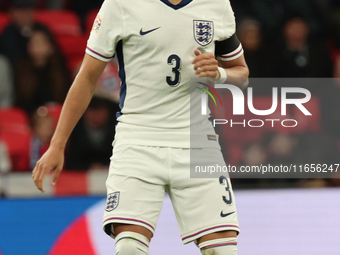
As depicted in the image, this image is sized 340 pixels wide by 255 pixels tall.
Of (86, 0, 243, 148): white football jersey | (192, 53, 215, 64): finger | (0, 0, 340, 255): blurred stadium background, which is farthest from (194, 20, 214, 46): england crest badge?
(0, 0, 340, 255): blurred stadium background

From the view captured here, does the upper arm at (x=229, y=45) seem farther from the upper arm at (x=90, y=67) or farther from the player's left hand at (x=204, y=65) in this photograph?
the upper arm at (x=90, y=67)

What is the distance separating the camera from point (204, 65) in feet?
7.44

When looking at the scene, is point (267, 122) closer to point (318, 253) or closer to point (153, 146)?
point (318, 253)

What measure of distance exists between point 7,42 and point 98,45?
459cm

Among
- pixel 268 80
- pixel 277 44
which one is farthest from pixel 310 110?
pixel 277 44

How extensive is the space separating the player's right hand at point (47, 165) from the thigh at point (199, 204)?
53 centimetres

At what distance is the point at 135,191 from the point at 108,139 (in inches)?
131

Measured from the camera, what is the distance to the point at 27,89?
6.06 metres

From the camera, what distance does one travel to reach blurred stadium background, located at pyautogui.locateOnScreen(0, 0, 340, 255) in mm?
3863

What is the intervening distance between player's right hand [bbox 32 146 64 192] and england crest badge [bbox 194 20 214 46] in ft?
2.65

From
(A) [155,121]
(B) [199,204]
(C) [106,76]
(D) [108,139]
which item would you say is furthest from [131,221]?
(C) [106,76]

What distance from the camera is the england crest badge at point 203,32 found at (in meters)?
2.36

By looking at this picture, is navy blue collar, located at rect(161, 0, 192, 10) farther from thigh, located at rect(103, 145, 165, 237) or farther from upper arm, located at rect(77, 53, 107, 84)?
thigh, located at rect(103, 145, 165, 237)

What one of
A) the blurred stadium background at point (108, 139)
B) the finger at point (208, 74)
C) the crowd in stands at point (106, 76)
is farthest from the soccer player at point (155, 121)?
the crowd in stands at point (106, 76)
